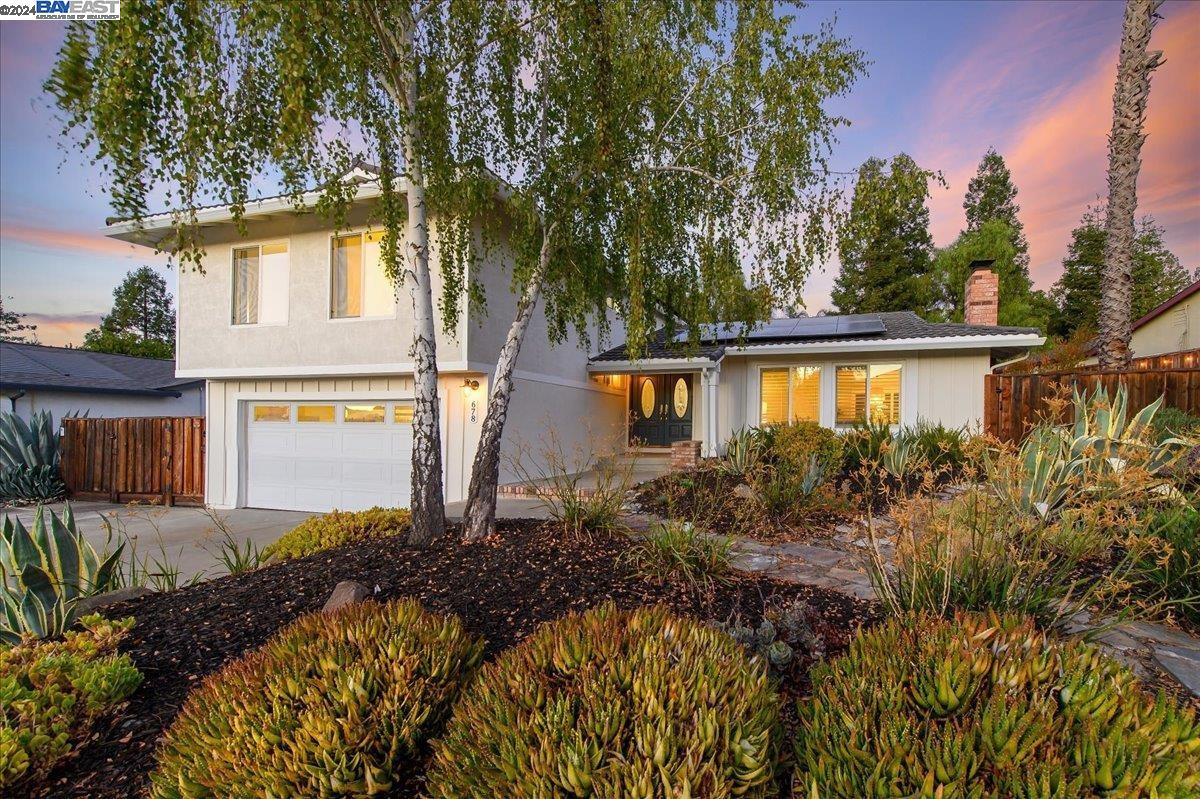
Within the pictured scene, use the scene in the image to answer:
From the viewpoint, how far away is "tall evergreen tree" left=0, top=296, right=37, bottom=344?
39659 millimetres

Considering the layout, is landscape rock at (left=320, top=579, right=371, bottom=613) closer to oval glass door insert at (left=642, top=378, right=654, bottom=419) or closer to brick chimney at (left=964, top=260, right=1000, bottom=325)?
oval glass door insert at (left=642, top=378, right=654, bottom=419)

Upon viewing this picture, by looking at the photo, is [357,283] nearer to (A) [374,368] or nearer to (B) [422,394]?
(A) [374,368]

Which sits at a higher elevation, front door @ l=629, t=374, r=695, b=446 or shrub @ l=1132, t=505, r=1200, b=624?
front door @ l=629, t=374, r=695, b=446

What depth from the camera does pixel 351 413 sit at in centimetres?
A: 973

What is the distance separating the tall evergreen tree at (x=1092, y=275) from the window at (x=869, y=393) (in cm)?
1943

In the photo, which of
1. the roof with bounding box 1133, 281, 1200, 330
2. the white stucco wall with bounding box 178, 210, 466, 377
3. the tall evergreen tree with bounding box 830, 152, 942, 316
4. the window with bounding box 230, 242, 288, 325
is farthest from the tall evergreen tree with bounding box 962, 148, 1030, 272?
the window with bounding box 230, 242, 288, 325

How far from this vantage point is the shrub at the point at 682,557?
3.70m

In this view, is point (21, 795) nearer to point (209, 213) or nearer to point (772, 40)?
point (772, 40)

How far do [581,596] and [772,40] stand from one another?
16.5ft

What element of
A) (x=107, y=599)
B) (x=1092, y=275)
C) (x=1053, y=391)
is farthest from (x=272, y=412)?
(x=1092, y=275)

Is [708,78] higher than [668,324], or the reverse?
[708,78]

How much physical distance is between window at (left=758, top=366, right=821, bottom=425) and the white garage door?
749 centimetres

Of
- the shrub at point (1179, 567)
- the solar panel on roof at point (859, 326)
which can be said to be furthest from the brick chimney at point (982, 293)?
the shrub at point (1179, 567)

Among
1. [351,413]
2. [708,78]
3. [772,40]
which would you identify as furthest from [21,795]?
[351,413]
